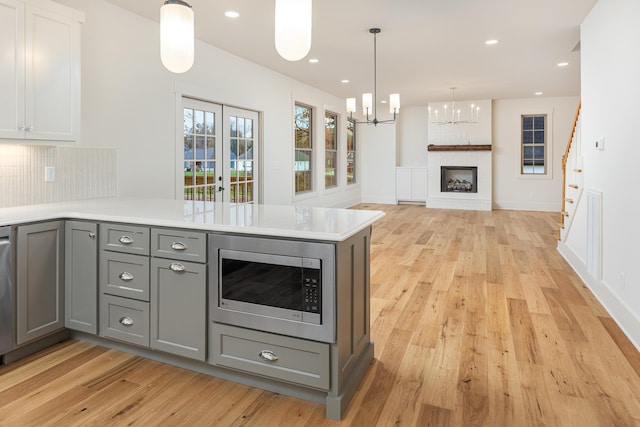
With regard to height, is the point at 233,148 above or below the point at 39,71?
below

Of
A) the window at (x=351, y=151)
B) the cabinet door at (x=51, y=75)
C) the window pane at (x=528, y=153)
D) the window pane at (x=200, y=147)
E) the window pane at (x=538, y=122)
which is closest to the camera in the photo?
the cabinet door at (x=51, y=75)

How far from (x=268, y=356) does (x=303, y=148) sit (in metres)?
6.34

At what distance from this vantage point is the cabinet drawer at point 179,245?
234 cm

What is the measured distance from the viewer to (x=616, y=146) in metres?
3.38

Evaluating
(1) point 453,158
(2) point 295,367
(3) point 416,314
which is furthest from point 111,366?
(1) point 453,158

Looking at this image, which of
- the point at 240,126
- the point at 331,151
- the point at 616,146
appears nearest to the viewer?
the point at 616,146

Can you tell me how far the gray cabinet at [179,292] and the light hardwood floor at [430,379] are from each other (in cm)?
19

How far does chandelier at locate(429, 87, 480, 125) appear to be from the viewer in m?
10.3

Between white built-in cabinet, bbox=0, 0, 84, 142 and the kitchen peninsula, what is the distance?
58 cm

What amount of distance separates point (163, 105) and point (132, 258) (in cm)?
247

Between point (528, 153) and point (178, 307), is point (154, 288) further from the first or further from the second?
point (528, 153)

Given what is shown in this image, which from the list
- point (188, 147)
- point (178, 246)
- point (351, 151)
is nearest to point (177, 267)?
point (178, 246)

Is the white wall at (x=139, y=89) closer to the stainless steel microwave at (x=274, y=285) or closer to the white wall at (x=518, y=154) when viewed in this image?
the stainless steel microwave at (x=274, y=285)

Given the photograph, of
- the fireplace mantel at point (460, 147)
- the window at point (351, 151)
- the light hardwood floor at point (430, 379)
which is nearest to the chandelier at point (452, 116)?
the fireplace mantel at point (460, 147)
